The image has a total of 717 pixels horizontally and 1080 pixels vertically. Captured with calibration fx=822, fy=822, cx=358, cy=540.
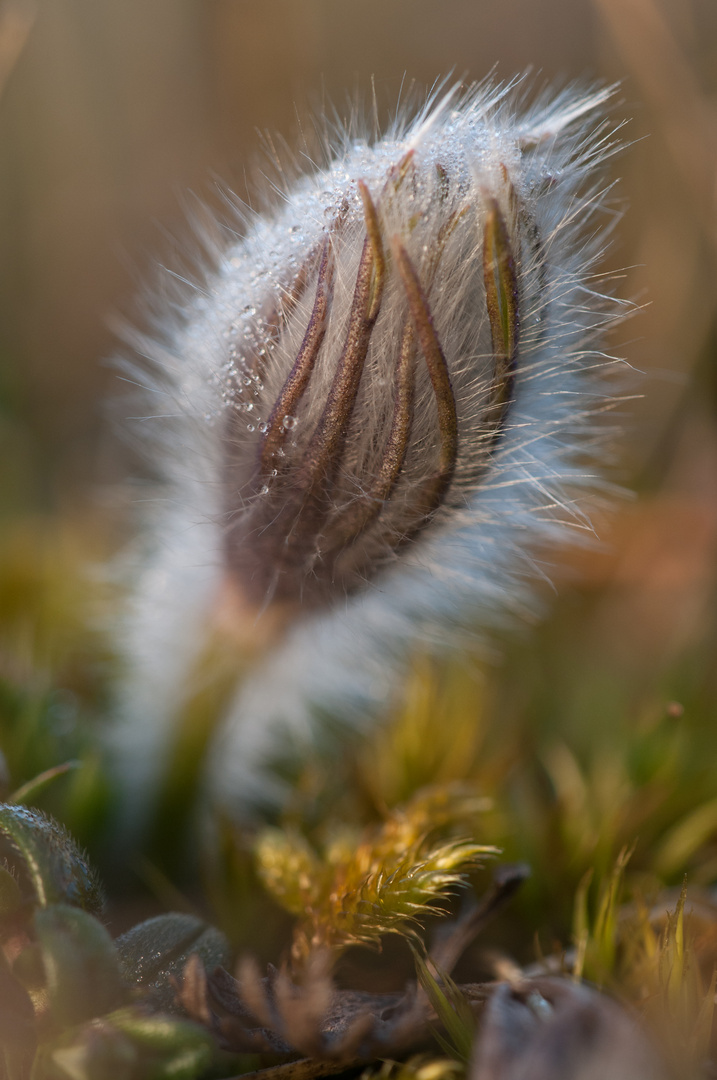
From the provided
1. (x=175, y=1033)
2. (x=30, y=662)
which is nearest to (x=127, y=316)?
(x=30, y=662)

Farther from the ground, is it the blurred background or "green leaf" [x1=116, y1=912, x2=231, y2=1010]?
the blurred background

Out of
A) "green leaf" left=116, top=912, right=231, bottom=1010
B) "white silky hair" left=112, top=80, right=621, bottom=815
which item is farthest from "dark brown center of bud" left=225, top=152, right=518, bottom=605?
"green leaf" left=116, top=912, right=231, bottom=1010

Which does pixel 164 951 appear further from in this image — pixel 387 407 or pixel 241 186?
pixel 241 186

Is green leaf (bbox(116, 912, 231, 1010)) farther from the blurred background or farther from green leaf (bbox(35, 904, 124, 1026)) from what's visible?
the blurred background

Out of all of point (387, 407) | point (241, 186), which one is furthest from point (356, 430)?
point (241, 186)

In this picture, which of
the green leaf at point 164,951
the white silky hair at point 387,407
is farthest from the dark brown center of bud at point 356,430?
the green leaf at point 164,951

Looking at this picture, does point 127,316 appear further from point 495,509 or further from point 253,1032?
point 253,1032
